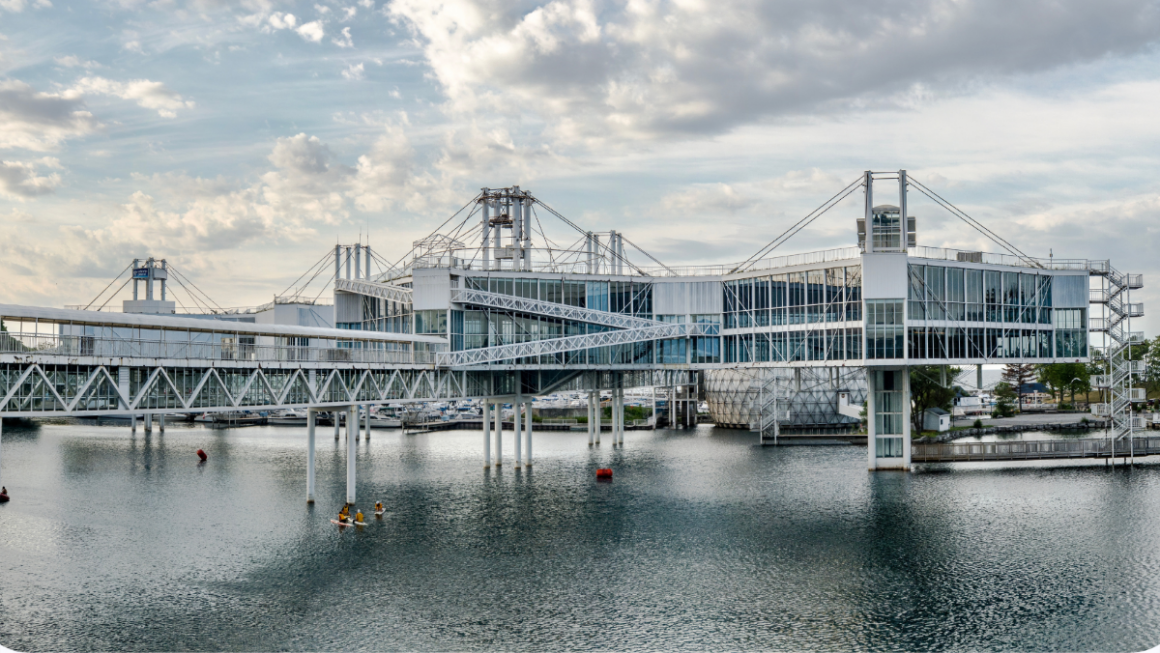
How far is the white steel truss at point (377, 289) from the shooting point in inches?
3198

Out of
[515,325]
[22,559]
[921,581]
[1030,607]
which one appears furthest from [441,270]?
[1030,607]

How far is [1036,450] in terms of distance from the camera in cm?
8100

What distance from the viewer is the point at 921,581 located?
42.9m

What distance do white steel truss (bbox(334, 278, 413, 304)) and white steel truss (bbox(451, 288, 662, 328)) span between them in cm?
635

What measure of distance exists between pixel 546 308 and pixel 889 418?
34.5 metres

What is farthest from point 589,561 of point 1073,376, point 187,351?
point 1073,376

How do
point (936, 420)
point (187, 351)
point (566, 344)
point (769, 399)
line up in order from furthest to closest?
point (769, 399) < point (936, 420) < point (566, 344) < point (187, 351)

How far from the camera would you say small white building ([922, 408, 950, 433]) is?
115625 mm

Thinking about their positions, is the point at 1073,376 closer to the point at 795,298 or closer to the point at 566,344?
the point at 795,298

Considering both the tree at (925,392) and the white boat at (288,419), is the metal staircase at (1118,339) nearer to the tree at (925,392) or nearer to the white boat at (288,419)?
the tree at (925,392)

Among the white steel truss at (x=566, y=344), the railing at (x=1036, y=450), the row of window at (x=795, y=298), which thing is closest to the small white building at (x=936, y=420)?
the railing at (x=1036, y=450)

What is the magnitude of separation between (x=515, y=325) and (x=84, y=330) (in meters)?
41.6

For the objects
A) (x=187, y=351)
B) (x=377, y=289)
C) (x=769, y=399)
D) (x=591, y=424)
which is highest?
(x=377, y=289)

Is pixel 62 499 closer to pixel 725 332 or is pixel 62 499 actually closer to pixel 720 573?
pixel 720 573
